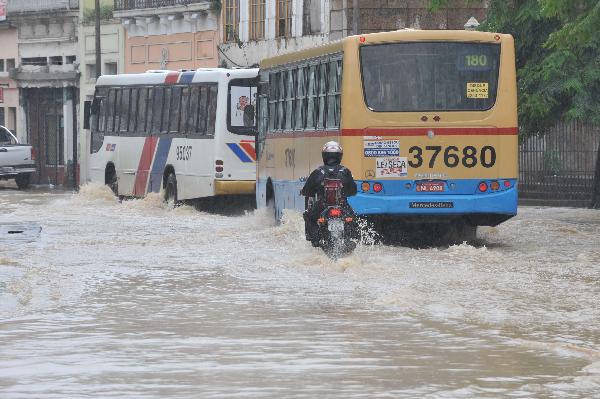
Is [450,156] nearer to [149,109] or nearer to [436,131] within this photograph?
[436,131]

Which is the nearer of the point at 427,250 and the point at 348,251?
the point at 348,251

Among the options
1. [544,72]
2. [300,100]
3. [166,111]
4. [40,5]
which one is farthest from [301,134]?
[40,5]

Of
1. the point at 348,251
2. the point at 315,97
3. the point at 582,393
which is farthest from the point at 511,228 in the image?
the point at 582,393

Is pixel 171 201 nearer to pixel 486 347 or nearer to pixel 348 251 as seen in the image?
pixel 348 251

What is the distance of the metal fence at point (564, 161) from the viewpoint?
3744 cm

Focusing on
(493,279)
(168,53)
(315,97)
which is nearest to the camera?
(493,279)

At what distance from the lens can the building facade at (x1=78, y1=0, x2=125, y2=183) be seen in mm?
62875

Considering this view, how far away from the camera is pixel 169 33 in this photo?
59625 mm

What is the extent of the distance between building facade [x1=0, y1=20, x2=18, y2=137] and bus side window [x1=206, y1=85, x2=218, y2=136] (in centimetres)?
3154

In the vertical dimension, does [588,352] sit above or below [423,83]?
below

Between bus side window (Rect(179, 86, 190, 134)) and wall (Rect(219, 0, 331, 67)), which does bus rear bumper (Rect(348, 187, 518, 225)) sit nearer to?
bus side window (Rect(179, 86, 190, 134))

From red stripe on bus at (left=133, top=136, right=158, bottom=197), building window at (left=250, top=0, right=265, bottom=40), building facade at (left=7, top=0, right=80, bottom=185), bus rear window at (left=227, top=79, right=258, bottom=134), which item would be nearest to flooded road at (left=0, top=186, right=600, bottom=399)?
bus rear window at (left=227, top=79, right=258, bottom=134)

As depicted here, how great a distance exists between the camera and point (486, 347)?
13.1 metres

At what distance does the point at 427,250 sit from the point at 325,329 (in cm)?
966
